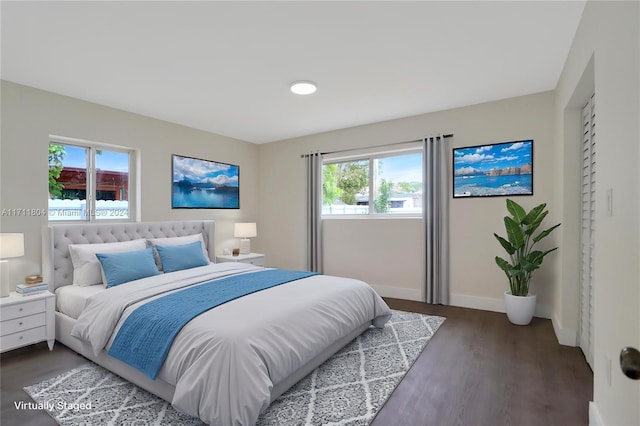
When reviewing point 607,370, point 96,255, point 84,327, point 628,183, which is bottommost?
point 84,327

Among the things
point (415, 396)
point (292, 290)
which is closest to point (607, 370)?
point (415, 396)

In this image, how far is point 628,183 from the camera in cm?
132

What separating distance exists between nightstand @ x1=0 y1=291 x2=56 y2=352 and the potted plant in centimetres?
444

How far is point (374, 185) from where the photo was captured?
16.3 feet

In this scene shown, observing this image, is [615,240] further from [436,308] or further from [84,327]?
[84,327]

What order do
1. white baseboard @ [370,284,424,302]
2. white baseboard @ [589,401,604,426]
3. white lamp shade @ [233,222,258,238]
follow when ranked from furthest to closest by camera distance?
white lamp shade @ [233,222,258,238], white baseboard @ [370,284,424,302], white baseboard @ [589,401,604,426]

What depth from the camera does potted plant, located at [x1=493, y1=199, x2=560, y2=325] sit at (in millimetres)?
3334

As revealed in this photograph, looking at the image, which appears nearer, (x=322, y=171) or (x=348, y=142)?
(x=348, y=142)

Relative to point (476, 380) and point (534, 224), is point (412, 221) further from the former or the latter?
point (476, 380)

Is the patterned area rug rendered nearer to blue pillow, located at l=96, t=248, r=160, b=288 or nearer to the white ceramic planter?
blue pillow, located at l=96, t=248, r=160, b=288

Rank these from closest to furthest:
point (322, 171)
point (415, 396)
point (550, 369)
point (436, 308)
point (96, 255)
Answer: point (415, 396), point (550, 369), point (96, 255), point (436, 308), point (322, 171)

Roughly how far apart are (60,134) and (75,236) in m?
1.10

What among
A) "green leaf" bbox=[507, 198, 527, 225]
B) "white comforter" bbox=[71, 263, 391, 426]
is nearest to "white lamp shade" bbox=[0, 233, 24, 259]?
"white comforter" bbox=[71, 263, 391, 426]

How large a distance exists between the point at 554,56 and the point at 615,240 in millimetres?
2079
